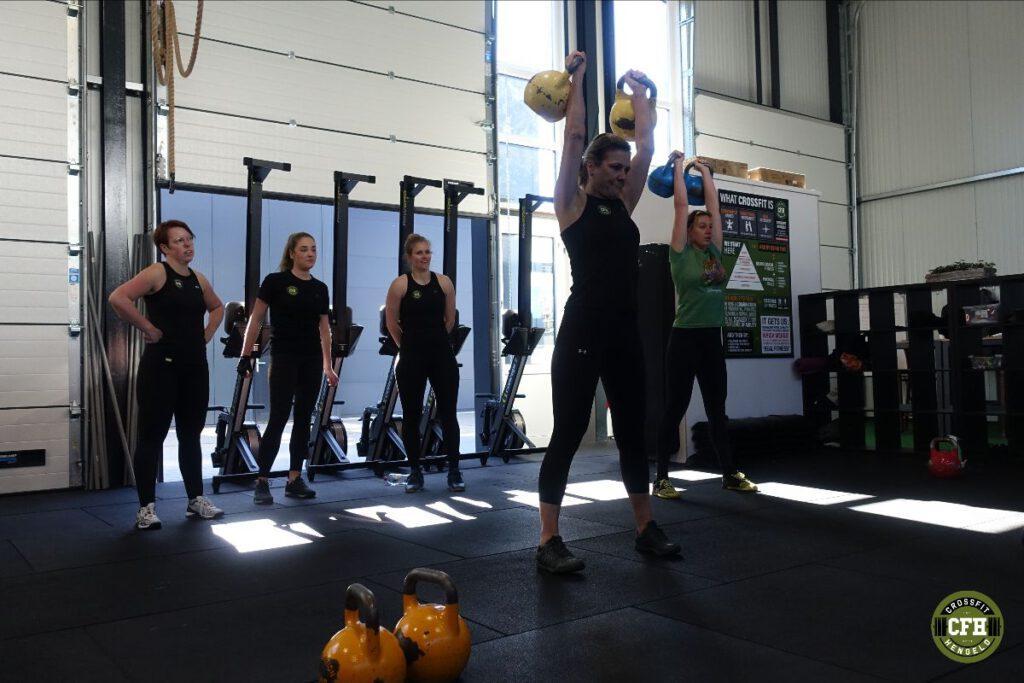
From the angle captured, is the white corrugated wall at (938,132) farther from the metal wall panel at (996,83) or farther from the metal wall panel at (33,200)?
the metal wall panel at (33,200)

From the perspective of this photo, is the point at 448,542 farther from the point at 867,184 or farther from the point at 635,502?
the point at 867,184

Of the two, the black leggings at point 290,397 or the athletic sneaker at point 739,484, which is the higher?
the black leggings at point 290,397

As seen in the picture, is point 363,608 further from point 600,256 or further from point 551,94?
point 551,94

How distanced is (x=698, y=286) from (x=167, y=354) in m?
2.59

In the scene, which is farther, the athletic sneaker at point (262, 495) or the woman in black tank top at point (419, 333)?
the woman in black tank top at point (419, 333)

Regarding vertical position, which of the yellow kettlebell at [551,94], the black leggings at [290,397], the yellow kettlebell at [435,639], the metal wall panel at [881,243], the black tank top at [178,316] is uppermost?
the metal wall panel at [881,243]

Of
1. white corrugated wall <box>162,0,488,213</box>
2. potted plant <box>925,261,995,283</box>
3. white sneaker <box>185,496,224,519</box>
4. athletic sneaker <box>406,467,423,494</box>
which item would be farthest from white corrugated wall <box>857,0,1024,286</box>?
white sneaker <box>185,496,224,519</box>

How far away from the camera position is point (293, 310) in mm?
4359

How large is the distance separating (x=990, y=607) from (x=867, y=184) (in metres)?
9.68

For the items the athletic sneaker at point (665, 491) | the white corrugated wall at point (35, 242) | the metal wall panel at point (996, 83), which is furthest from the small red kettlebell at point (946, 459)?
the metal wall panel at point (996, 83)

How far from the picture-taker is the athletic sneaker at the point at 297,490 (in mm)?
4609

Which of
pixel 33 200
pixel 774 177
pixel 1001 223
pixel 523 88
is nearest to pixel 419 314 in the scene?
pixel 33 200

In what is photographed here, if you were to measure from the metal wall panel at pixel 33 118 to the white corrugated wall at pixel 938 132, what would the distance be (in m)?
9.35

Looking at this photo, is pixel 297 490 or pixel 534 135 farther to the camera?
pixel 534 135
